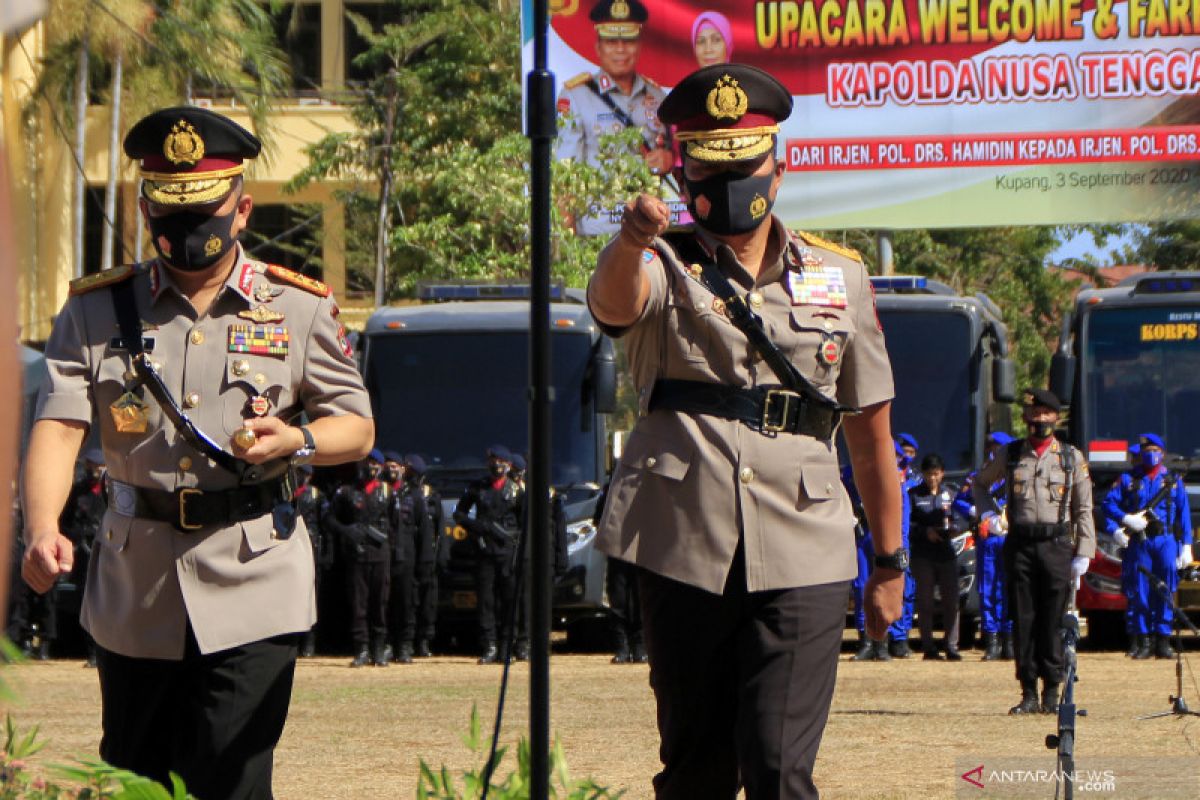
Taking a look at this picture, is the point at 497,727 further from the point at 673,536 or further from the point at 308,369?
the point at 308,369

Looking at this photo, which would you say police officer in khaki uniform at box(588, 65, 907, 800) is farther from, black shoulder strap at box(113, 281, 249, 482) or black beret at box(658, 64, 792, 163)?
black shoulder strap at box(113, 281, 249, 482)

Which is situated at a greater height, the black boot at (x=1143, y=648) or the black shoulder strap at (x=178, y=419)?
the black shoulder strap at (x=178, y=419)

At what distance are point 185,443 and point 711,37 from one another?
19.3m

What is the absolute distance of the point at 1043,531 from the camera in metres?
11.9

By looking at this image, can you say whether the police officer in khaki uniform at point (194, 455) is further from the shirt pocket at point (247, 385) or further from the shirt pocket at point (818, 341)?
the shirt pocket at point (818, 341)

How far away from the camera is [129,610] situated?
177 inches

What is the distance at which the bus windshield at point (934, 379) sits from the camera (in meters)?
18.4

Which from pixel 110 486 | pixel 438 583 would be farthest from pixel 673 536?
pixel 438 583

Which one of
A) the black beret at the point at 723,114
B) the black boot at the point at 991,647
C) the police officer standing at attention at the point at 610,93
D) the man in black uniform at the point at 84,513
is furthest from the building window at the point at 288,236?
the black beret at the point at 723,114

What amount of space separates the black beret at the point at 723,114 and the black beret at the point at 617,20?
1896cm

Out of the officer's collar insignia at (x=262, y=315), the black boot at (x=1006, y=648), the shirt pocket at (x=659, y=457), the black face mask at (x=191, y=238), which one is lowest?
the black boot at (x=1006, y=648)

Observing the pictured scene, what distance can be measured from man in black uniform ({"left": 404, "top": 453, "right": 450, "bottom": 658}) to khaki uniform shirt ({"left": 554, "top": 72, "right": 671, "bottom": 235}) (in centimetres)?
697

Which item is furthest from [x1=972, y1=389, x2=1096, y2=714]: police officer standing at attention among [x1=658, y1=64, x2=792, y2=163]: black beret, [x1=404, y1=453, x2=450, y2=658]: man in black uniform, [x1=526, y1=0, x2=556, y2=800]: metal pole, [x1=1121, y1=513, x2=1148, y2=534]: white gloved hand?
[x1=526, y1=0, x2=556, y2=800]: metal pole

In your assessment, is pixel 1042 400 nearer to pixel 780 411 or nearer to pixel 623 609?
pixel 623 609
